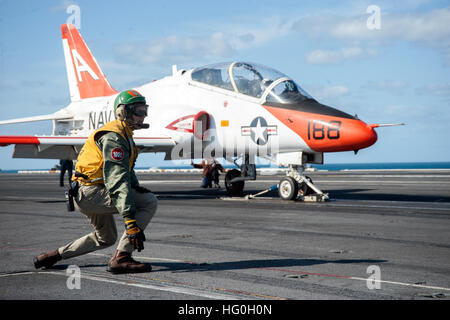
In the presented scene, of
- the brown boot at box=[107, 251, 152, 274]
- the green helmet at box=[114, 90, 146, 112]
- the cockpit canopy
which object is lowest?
the brown boot at box=[107, 251, 152, 274]

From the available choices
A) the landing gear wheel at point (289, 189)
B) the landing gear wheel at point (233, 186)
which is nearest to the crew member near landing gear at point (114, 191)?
the landing gear wheel at point (289, 189)

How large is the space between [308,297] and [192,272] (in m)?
1.58

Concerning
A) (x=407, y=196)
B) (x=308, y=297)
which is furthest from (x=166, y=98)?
(x=308, y=297)

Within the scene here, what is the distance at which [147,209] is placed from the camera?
5.79m

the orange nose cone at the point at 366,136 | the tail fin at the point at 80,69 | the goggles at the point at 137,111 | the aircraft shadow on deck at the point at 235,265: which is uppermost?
the tail fin at the point at 80,69

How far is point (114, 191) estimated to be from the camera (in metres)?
5.38

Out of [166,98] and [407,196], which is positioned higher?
[166,98]

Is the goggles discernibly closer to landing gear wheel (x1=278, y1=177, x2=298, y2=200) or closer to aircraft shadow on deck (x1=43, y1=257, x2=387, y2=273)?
aircraft shadow on deck (x1=43, y1=257, x2=387, y2=273)

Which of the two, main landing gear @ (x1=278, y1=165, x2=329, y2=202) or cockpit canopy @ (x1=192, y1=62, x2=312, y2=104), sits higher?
cockpit canopy @ (x1=192, y1=62, x2=312, y2=104)

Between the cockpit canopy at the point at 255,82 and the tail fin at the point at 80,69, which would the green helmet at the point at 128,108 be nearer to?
the cockpit canopy at the point at 255,82

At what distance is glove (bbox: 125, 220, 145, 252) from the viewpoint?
17.3ft

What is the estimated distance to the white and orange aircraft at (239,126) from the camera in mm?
13961

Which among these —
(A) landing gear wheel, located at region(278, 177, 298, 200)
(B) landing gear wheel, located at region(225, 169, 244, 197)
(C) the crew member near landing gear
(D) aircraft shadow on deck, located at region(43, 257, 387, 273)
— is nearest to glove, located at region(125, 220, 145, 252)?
(C) the crew member near landing gear
